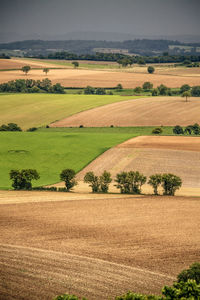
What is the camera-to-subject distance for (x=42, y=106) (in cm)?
14612

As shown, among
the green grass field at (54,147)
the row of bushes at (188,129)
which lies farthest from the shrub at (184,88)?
the row of bushes at (188,129)

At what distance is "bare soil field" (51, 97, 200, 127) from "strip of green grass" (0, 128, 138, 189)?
1095cm

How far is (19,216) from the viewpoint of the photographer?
53.2 meters

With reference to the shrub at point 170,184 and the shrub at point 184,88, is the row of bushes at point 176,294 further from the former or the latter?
the shrub at point 184,88

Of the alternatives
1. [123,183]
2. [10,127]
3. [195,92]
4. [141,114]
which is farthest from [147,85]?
[123,183]

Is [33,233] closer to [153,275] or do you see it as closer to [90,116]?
[153,275]

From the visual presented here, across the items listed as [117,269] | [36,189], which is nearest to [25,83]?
[36,189]

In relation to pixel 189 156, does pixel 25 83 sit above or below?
above

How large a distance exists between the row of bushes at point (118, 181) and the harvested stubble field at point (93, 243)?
369 cm

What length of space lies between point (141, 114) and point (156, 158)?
44.0 m

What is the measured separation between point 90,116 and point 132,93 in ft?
135

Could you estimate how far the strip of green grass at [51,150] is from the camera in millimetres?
84938

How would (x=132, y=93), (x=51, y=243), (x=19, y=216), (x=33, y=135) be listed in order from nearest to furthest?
1. (x=51, y=243)
2. (x=19, y=216)
3. (x=33, y=135)
4. (x=132, y=93)

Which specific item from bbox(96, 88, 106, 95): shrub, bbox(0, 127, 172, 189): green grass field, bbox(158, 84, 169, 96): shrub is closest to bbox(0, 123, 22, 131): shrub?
bbox(0, 127, 172, 189): green grass field
